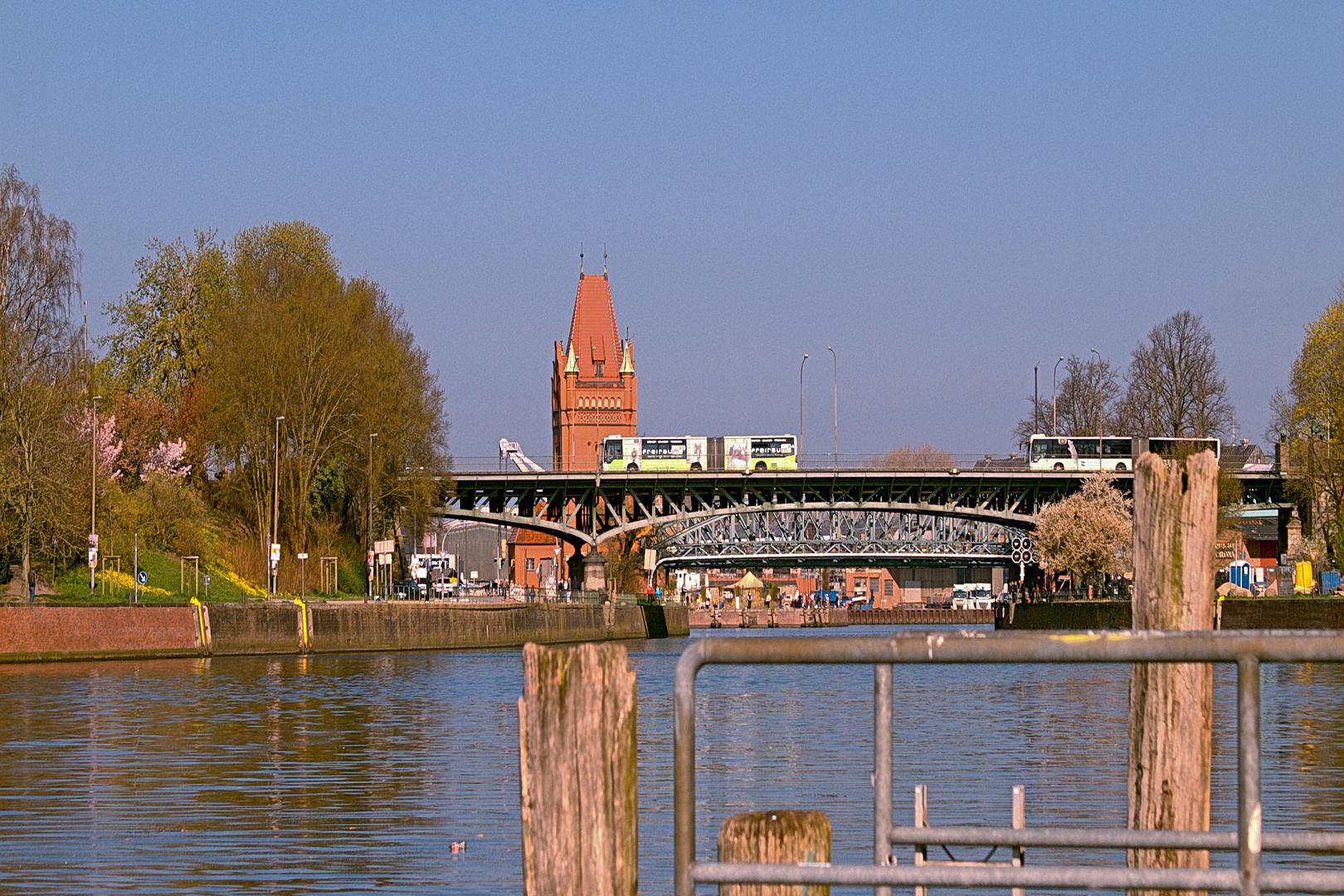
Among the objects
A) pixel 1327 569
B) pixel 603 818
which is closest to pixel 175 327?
pixel 1327 569

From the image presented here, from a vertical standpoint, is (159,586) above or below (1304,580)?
above

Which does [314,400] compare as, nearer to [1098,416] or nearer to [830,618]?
[1098,416]

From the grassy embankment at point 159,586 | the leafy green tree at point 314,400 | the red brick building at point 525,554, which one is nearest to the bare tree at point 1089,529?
the leafy green tree at point 314,400

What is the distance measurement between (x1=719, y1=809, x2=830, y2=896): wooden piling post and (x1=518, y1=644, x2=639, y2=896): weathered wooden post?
15.3 inches

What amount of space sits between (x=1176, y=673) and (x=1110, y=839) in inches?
113

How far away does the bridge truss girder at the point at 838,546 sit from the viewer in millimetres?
111000

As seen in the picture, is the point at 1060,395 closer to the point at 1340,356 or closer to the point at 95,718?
the point at 1340,356

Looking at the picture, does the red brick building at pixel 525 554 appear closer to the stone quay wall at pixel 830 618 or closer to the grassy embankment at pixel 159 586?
the stone quay wall at pixel 830 618

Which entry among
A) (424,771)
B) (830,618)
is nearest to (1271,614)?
(424,771)

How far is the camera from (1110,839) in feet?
21.2

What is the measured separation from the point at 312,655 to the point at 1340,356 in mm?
38259

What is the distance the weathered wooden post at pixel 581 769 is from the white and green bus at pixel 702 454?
86.5m

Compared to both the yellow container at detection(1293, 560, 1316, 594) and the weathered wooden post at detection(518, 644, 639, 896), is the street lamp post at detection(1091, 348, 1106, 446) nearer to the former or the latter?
the yellow container at detection(1293, 560, 1316, 594)

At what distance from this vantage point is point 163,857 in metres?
15.5
